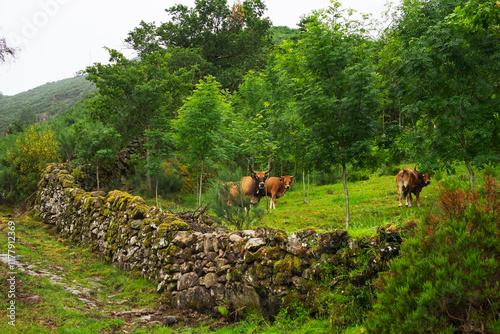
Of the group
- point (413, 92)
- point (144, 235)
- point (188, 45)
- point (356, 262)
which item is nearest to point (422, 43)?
point (413, 92)

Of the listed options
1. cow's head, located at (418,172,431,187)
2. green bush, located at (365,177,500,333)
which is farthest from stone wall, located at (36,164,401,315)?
cow's head, located at (418,172,431,187)

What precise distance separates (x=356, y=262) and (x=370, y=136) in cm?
548

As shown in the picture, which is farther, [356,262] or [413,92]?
[413,92]

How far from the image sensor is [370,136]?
357 inches

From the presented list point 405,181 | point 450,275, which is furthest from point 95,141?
point 450,275

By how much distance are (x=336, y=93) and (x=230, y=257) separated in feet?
18.3

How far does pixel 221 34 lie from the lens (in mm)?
31922

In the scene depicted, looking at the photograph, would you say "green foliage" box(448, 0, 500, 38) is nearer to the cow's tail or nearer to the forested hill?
the cow's tail

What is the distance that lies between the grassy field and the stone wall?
0.28 metres

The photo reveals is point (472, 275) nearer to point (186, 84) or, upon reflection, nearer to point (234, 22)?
point (186, 84)

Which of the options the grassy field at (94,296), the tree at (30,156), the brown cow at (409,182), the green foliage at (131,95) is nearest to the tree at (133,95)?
the green foliage at (131,95)

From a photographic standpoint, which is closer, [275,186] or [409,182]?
[409,182]

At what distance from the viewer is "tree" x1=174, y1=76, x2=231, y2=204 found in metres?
12.4

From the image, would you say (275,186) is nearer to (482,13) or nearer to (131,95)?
(131,95)
